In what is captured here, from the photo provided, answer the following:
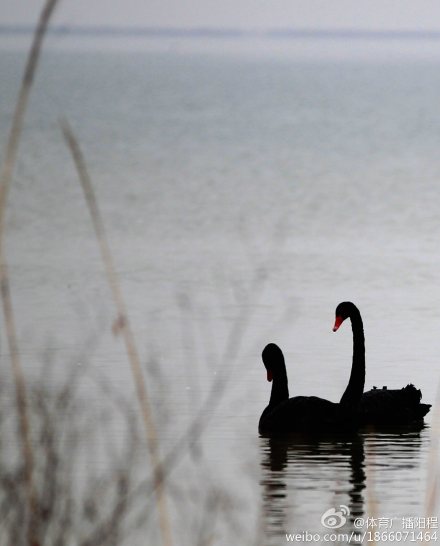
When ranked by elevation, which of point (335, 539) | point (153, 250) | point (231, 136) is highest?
point (231, 136)

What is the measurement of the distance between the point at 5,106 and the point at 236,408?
29.6 m

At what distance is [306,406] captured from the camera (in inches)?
340

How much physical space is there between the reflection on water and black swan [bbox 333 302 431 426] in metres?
0.07

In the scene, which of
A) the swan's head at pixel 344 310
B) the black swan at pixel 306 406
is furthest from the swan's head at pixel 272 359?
the swan's head at pixel 344 310

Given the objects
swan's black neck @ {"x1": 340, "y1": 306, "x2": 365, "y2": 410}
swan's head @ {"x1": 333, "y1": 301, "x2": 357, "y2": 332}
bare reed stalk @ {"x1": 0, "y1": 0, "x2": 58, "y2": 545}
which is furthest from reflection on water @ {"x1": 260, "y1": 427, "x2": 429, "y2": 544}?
bare reed stalk @ {"x1": 0, "y1": 0, "x2": 58, "y2": 545}

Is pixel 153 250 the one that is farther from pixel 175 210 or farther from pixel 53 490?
pixel 53 490

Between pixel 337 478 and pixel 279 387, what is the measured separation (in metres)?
1.63

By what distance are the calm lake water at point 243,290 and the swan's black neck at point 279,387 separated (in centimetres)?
15

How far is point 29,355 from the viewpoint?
9938 millimetres

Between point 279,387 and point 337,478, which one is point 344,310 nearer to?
point 279,387

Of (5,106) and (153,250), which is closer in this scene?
(153,250)

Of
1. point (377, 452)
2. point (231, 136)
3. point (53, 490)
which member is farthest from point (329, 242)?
point (231, 136)

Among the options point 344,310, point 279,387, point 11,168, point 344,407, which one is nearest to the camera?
point 11,168

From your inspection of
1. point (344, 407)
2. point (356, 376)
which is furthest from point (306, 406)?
point (356, 376)
